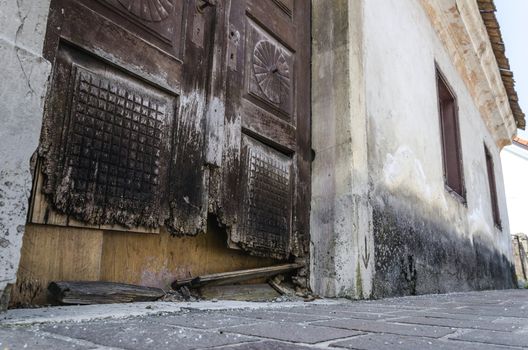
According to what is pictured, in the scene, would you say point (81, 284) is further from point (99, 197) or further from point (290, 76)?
point (290, 76)

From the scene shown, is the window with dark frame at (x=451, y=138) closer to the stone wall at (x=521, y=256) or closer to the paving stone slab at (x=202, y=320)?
the paving stone slab at (x=202, y=320)

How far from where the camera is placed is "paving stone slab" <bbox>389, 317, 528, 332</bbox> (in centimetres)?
122

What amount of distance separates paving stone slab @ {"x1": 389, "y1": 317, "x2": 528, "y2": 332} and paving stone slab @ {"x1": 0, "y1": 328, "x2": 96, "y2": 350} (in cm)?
96

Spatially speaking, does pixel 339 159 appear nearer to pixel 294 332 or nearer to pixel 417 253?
pixel 417 253

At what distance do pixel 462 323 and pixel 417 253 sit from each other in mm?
2129

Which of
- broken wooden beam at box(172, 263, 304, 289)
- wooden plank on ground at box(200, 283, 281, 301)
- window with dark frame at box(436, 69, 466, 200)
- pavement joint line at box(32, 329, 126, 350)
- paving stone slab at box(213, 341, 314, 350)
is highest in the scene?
window with dark frame at box(436, 69, 466, 200)

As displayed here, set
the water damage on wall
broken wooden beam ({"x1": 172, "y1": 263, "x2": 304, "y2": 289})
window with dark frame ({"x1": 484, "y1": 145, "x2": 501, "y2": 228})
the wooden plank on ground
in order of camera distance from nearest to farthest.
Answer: broken wooden beam ({"x1": 172, "y1": 263, "x2": 304, "y2": 289})
the wooden plank on ground
the water damage on wall
window with dark frame ({"x1": 484, "y1": 145, "x2": 501, "y2": 228})

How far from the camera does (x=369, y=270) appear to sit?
8.57ft

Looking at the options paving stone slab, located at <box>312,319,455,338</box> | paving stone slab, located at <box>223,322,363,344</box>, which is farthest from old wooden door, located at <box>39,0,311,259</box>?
paving stone slab, located at <box>312,319,455,338</box>

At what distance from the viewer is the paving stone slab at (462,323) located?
1.22m

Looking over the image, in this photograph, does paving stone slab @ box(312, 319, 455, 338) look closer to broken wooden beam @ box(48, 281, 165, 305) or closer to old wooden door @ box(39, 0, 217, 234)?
broken wooden beam @ box(48, 281, 165, 305)

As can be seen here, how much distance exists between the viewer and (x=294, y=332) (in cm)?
105

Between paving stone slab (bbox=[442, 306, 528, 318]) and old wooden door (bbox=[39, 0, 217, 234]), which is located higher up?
old wooden door (bbox=[39, 0, 217, 234])

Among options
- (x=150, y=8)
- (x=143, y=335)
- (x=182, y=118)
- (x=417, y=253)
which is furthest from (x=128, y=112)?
(x=417, y=253)
